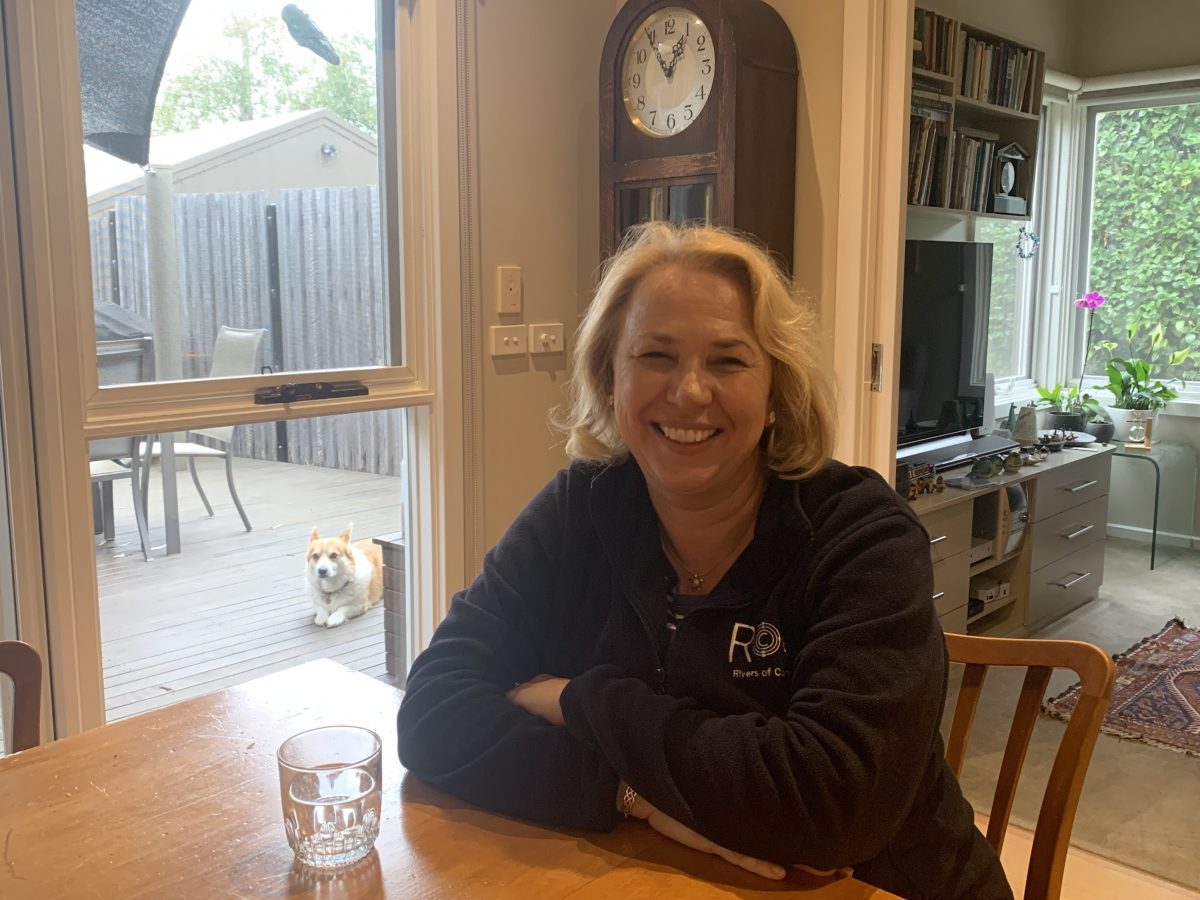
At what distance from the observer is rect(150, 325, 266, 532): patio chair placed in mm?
2137

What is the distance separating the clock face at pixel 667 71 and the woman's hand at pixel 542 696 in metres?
1.58

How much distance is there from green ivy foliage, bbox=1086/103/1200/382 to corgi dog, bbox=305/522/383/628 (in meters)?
4.29

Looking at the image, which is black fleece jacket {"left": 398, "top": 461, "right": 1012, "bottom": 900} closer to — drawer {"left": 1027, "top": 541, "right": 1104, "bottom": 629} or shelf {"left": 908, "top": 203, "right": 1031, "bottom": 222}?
shelf {"left": 908, "top": 203, "right": 1031, "bottom": 222}

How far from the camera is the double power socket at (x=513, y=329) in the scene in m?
2.58

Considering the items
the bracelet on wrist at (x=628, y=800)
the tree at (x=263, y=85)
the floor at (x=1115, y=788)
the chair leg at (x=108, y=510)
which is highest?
the tree at (x=263, y=85)

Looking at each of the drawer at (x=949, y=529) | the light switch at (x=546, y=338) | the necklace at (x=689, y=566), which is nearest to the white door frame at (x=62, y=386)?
the light switch at (x=546, y=338)

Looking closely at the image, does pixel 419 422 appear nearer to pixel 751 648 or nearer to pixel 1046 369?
pixel 751 648

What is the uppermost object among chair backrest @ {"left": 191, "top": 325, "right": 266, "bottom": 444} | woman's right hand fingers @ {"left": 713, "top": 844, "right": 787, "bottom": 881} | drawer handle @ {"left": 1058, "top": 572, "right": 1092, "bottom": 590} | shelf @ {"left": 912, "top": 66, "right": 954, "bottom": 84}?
shelf @ {"left": 912, "top": 66, "right": 954, "bottom": 84}

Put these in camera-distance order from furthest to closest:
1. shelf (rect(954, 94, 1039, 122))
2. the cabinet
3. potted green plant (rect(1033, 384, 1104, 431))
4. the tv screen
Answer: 1. potted green plant (rect(1033, 384, 1104, 431))
2. shelf (rect(954, 94, 1039, 122))
3. the tv screen
4. the cabinet

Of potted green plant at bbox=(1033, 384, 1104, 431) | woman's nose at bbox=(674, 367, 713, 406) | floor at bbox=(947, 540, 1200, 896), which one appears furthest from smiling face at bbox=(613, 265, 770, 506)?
potted green plant at bbox=(1033, 384, 1104, 431)

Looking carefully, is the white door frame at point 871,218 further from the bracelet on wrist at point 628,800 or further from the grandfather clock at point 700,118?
the bracelet on wrist at point 628,800

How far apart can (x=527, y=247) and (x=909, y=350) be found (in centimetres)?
158

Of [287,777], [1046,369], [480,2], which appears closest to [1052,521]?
[1046,369]

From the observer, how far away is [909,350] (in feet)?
11.7
